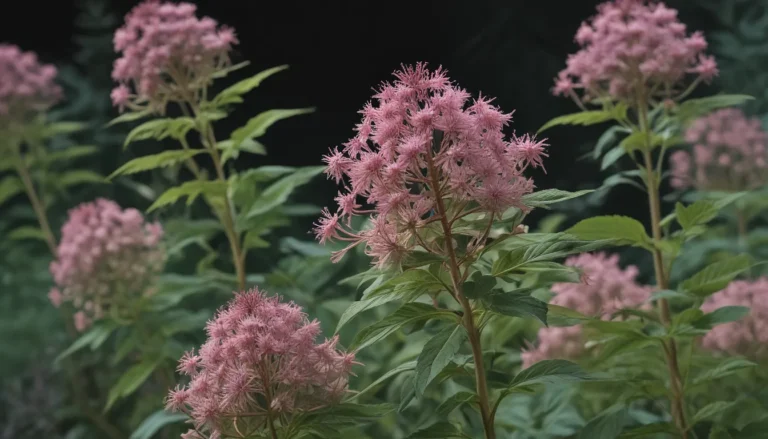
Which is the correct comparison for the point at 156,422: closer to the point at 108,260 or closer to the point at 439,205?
the point at 108,260

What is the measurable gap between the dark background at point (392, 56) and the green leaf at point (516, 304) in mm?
1115

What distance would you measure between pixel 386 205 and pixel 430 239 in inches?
3.2

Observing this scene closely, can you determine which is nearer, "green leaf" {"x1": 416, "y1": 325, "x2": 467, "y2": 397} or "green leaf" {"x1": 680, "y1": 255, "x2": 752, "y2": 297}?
"green leaf" {"x1": 416, "y1": 325, "x2": 467, "y2": 397}

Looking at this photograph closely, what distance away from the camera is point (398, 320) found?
1.02m

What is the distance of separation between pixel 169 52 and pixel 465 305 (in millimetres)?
772

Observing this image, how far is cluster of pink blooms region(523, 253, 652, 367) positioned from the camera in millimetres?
1631

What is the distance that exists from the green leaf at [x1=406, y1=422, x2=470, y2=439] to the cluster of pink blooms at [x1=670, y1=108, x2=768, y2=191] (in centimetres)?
140

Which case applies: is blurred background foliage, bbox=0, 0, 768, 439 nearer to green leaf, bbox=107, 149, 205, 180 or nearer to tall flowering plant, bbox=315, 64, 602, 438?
green leaf, bbox=107, 149, 205, 180

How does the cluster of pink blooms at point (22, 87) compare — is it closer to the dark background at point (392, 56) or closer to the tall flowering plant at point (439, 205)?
the dark background at point (392, 56)

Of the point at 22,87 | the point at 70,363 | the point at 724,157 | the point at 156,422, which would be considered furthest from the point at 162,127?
the point at 724,157

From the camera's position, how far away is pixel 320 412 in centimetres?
105

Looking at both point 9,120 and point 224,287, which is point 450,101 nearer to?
point 224,287

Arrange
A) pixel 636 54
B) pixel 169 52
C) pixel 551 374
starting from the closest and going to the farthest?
pixel 551 374 < pixel 636 54 < pixel 169 52

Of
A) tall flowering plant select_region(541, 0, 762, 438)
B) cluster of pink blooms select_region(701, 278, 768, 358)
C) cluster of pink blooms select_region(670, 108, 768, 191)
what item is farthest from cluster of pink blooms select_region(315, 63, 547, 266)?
cluster of pink blooms select_region(670, 108, 768, 191)
